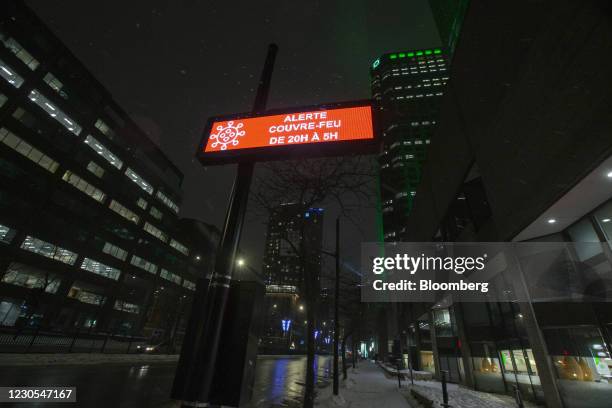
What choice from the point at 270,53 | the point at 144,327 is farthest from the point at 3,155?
the point at 270,53

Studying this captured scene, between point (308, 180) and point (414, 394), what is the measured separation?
10.8 m

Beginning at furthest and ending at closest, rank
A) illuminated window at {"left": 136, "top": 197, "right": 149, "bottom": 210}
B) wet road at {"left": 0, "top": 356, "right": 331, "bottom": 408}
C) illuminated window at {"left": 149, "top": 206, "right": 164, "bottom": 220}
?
illuminated window at {"left": 149, "top": 206, "right": 164, "bottom": 220} < illuminated window at {"left": 136, "top": 197, "right": 149, "bottom": 210} < wet road at {"left": 0, "top": 356, "right": 331, "bottom": 408}

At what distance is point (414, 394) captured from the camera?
12.2 m

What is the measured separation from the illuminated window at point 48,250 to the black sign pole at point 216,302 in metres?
55.6

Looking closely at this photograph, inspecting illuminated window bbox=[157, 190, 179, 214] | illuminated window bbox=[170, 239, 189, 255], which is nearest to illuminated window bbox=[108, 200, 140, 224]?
illuminated window bbox=[157, 190, 179, 214]

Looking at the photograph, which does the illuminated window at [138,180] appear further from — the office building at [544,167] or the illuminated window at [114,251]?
the office building at [544,167]

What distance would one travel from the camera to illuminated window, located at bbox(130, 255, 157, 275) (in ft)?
201

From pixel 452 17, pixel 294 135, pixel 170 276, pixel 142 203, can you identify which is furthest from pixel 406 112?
pixel 294 135

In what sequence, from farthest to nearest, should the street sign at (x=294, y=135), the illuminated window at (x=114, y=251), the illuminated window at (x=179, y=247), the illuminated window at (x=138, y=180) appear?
the illuminated window at (x=179, y=247)
the illuminated window at (x=138, y=180)
the illuminated window at (x=114, y=251)
the street sign at (x=294, y=135)

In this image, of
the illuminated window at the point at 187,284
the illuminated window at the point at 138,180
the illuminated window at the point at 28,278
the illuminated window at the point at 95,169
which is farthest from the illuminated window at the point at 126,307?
the illuminated window at the point at 138,180

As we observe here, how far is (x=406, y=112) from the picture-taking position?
288 ft

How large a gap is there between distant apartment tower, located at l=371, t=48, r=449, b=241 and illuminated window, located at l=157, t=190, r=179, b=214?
2384 inches

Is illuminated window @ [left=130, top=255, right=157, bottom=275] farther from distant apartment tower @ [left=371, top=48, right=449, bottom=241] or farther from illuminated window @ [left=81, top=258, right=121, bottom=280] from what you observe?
distant apartment tower @ [left=371, top=48, right=449, bottom=241]

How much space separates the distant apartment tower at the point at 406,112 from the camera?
278ft
